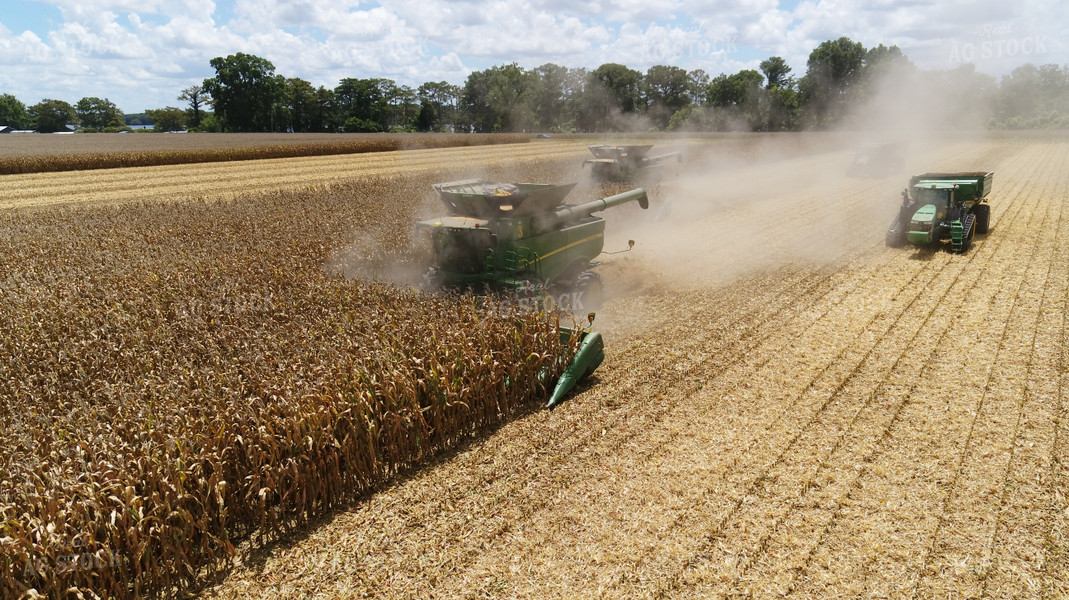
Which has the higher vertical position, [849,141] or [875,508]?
[849,141]

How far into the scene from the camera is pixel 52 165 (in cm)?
2747

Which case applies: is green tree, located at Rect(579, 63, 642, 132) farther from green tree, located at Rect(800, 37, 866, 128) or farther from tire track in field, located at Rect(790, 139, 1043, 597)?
tire track in field, located at Rect(790, 139, 1043, 597)

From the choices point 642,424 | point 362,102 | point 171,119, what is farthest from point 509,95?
point 171,119

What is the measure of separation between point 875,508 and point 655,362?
316 centimetres

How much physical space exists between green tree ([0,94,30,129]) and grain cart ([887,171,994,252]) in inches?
4647

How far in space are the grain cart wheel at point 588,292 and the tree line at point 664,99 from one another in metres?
14.2

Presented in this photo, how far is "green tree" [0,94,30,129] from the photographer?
91.6 m

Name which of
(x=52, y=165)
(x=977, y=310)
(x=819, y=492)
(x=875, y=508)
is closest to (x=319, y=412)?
(x=819, y=492)

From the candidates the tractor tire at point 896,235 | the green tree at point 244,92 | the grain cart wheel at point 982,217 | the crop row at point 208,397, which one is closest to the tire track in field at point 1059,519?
the crop row at point 208,397

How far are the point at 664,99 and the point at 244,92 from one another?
180ft

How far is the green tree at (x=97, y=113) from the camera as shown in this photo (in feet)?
327

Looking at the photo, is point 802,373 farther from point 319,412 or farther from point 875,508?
point 319,412

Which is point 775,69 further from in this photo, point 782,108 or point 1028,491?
point 1028,491

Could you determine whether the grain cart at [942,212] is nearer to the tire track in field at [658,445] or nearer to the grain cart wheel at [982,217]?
the grain cart wheel at [982,217]
